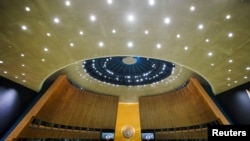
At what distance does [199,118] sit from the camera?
51.5 feet

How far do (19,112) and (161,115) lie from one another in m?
15.5

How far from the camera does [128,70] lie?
19.9 meters

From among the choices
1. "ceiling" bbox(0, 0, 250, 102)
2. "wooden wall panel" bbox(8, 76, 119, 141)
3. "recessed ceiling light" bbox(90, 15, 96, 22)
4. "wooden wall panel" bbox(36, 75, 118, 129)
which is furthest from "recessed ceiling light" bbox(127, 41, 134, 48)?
"wooden wall panel" bbox(36, 75, 118, 129)

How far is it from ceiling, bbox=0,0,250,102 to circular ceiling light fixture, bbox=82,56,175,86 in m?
4.61

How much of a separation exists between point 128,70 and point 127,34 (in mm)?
10830

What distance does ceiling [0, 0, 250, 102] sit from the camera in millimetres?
7371

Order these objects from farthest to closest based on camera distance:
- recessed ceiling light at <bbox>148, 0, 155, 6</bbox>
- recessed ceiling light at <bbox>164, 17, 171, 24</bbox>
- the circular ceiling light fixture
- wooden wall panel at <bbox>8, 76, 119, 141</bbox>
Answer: the circular ceiling light fixture
wooden wall panel at <bbox>8, 76, 119, 141</bbox>
recessed ceiling light at <bbox>164, 17, 171, 24</bbox>
recessed ceiling light at <bbox>148, 0, 155, 6</bbox>

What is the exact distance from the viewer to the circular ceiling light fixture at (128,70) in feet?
55.4

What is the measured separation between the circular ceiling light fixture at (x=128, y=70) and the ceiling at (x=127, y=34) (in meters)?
4.61

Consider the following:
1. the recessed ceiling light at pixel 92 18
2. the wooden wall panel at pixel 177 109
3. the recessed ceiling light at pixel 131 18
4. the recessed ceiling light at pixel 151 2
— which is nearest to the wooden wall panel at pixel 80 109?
the wooden wall panel at pixel 177 109

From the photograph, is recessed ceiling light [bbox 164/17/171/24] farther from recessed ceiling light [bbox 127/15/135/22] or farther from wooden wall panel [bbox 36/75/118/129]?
wooden wall panel [bbox 36/75/118/129]

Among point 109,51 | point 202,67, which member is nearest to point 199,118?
point 202,67

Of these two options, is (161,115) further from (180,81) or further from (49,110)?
(49,110)

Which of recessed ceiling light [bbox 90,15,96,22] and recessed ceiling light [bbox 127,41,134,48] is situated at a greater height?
recessed ceiling light [bbox 127,41,134,48]
